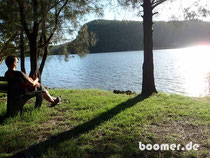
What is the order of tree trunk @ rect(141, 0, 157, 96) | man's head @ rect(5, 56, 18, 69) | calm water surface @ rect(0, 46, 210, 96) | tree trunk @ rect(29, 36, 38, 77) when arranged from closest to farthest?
man's head @ rect(5, 56, 18, 69)
tree trunk @ rect(29, 36, 38, 77)
tree trunk @ rect(141, 0, 157, 96)
calm water surface @ rect(0, 46, 210, 96)

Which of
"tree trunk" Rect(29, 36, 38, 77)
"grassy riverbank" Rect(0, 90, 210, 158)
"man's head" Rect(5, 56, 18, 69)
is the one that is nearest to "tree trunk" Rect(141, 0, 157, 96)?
"grassy riverbank" Rect(0, 90, 210, 158)

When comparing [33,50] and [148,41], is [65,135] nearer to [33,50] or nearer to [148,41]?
[33,50]

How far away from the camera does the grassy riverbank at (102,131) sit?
2.77m

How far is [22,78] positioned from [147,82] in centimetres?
525

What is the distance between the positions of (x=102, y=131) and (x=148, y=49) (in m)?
4.91

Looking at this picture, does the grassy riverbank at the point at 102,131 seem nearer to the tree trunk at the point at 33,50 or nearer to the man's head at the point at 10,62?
the man's head at the point at 10,62

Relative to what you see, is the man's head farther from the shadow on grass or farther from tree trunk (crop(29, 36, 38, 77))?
the shadow on grass

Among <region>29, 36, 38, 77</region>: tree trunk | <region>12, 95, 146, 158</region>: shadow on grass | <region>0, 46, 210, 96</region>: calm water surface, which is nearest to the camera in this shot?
<region>12, 95, 146, 158</region>: shadow on grass

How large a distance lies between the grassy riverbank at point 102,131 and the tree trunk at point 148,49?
8.26 ft

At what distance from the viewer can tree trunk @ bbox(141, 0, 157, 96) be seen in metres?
7.13

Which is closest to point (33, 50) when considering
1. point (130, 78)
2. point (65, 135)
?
point (65, 135)

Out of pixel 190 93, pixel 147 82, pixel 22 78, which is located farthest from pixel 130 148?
pixel 190 93

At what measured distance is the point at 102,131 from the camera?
3510 millimetres

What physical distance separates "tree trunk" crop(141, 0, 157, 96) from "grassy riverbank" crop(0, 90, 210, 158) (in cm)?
252
